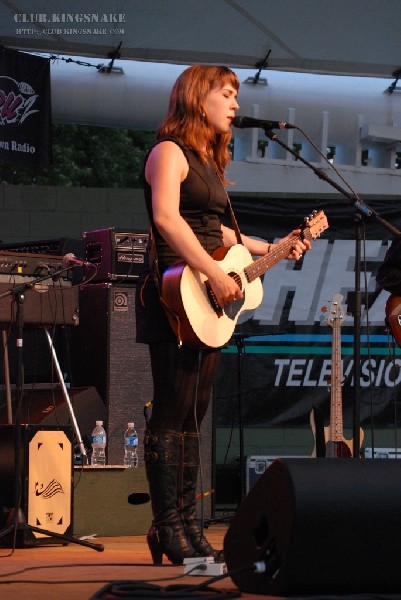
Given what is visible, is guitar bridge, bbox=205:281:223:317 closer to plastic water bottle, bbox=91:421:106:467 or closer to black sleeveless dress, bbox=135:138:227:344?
black sleeveless dress, bbox=135:138:227:344

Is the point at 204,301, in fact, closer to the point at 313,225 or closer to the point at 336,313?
the point at 313,225

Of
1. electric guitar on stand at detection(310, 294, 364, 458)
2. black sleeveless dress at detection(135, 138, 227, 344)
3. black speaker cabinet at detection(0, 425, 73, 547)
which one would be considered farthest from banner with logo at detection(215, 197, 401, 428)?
black sleeveless dress at detection(135, 138, 227, 344)

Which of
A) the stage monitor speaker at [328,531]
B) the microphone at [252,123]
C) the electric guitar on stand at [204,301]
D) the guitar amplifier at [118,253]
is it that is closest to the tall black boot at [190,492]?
the electric guitar on stand at [204,301]

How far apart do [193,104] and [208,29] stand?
4101 millimetres

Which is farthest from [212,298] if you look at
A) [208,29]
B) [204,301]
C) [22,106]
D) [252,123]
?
[22,106]

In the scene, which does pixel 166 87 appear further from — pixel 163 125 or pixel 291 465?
pixel 291 465

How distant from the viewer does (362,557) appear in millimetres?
2586

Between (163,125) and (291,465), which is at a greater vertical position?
(163,125)

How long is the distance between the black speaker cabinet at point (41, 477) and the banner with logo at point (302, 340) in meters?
2.50

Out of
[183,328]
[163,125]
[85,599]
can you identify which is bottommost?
[85,599]

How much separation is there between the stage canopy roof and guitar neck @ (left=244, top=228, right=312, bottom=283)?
3.66m

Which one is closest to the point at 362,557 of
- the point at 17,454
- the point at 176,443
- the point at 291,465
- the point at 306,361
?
the point at 291,465

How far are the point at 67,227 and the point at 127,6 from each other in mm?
1723

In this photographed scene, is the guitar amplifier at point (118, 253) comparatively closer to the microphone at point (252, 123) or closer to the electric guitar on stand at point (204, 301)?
the microphone at point (252, 123)
